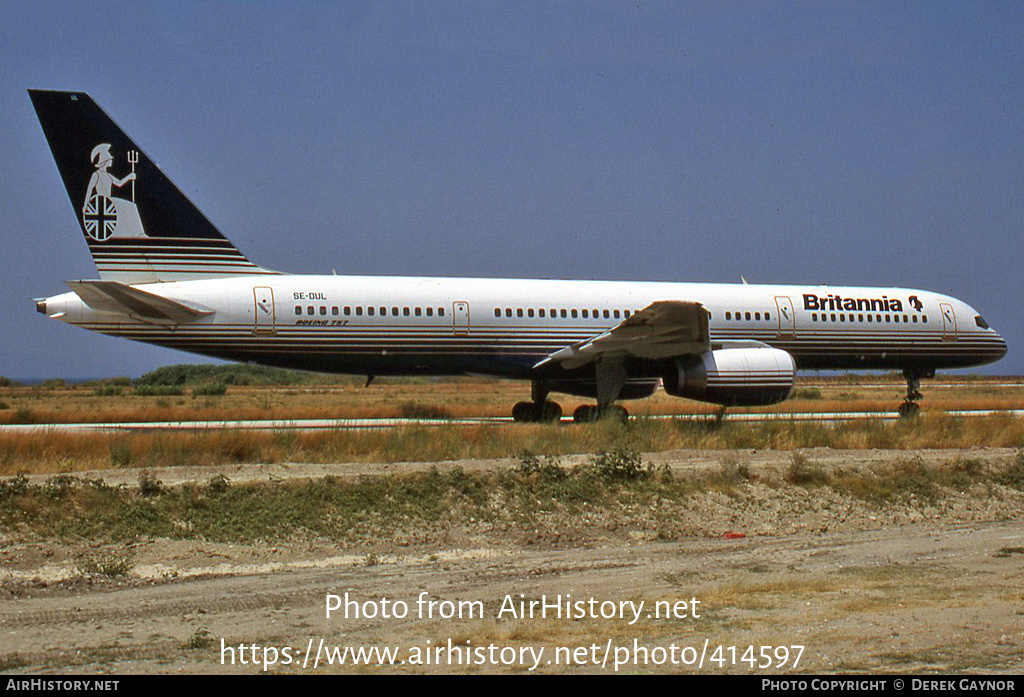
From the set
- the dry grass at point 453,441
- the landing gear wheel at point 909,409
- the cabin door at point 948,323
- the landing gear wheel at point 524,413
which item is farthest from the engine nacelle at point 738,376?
the cabin door at point 948,323

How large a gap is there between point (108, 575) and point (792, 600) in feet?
18.2

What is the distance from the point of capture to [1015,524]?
40.6 ft

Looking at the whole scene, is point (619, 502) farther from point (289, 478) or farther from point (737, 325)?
point (737, 325)

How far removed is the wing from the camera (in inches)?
814

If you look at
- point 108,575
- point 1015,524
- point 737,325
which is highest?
point 737,325

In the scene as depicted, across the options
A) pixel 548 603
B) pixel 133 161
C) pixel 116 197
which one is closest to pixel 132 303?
pixel 116 197

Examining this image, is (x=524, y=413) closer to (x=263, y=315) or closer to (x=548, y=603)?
(x=263, y=315)

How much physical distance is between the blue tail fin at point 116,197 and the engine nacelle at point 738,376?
10459 mm

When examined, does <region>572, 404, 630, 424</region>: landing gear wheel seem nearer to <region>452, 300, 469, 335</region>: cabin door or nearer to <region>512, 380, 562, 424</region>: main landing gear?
<region>512, 380, 562, 424</region>: main landing gear

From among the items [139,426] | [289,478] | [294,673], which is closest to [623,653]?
[294,673]

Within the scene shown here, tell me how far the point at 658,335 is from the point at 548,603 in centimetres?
1408

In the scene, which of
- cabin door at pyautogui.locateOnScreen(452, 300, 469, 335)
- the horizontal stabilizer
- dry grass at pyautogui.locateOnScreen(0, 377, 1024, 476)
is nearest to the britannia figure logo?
the horizontal stabilizer

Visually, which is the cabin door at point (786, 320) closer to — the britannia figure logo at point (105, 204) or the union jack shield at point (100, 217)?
the britannia figure logo at point (105, 204)

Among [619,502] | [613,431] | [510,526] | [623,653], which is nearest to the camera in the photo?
[623,653]
